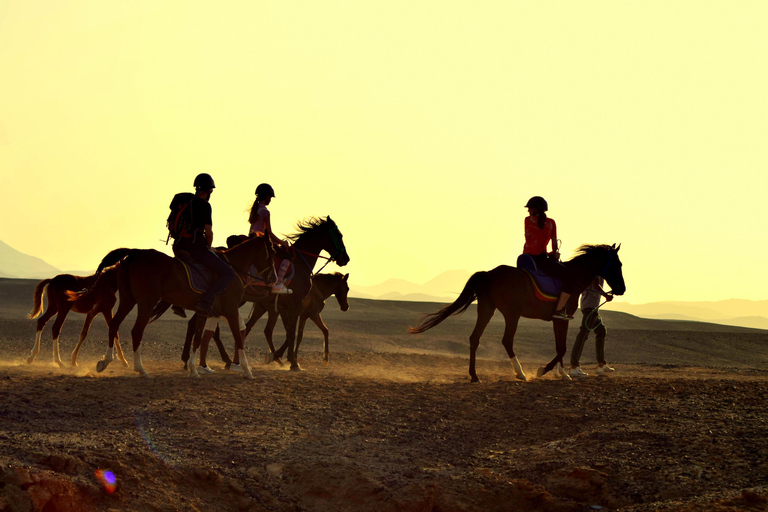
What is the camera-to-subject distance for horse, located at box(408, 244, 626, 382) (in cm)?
1301

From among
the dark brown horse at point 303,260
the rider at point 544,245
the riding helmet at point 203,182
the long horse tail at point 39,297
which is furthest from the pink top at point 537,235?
the long horse tail at point 39,297

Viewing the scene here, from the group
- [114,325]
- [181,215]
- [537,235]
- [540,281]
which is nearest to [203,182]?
[181,215]

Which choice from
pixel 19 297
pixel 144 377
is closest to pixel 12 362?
pixel 144 377

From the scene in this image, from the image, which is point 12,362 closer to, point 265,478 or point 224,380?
point 224,380

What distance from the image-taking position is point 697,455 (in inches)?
292

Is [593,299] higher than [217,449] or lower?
higher

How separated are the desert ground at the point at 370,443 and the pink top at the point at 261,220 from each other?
9.46 ft

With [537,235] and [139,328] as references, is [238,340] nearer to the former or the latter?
[139,328]

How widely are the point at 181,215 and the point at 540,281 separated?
21.5 ft

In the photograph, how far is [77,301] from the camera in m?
13.4

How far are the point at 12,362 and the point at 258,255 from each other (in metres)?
5.87

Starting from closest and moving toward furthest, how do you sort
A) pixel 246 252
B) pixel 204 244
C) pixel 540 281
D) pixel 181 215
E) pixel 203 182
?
1. pixel 181 215
2. pixel 204 244
3. pixel 203 182
4. pixel 246 252
5. pixel 540 281

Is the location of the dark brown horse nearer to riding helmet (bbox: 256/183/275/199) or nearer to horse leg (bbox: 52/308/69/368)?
riding helmet (bbox: 256/183/275/199)

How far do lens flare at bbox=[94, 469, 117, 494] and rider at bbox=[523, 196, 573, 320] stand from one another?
910 cm
